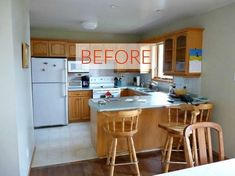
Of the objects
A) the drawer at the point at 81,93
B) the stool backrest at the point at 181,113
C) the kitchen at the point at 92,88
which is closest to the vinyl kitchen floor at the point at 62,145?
the kitchen at the point at 92,88

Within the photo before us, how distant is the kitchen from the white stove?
5 cm

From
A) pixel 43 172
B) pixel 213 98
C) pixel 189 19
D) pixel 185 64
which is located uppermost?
pixel 189 19

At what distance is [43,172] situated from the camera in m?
2.81

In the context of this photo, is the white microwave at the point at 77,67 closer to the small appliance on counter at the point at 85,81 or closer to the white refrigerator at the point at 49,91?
the small appliance on counter at the point at 85,81

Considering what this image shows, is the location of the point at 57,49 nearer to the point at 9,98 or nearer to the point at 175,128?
the point at 9,98

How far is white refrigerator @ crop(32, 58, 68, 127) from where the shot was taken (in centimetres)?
468

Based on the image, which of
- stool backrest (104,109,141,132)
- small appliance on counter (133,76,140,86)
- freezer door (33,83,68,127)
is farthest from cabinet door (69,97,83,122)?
stool backrest (104,109,141,132)

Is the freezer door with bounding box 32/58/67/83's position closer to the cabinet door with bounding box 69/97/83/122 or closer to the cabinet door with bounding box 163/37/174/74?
the cabinet door with bounding box 69/97/83/122

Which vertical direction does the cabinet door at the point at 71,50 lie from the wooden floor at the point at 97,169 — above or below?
above

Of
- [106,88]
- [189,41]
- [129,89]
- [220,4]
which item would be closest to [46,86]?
[106,88]

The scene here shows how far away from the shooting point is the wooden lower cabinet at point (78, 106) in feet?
17.1

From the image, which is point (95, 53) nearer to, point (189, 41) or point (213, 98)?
point (189, 41)

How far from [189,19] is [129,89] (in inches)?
93.6

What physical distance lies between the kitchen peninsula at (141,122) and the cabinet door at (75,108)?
1.93 meters
